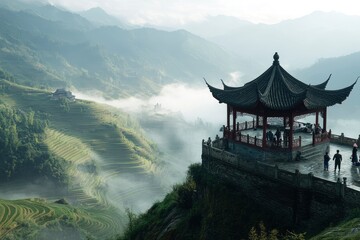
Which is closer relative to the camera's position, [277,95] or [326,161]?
[326,161]

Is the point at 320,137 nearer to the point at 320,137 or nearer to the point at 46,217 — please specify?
the point at 320,137

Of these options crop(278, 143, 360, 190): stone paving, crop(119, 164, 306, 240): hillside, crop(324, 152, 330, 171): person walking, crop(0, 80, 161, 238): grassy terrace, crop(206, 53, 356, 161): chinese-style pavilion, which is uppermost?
crop(206, 53, 356, 161): chinese-style pavilion

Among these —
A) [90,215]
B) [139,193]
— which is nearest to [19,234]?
[90,215]

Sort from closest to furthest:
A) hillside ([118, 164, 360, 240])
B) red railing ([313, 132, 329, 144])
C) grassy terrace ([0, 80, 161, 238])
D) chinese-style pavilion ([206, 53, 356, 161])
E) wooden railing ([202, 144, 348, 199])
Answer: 1. wooden railing ([202, 144, 348, 199])
2. hillside ([118, 164, 360, 240])
3. chinese-style pavilion ([206, 53, 356, 161])
4. red railing ([313, 132, 329, 144])
5. grassy terrace ([0, 80, 161, 238])

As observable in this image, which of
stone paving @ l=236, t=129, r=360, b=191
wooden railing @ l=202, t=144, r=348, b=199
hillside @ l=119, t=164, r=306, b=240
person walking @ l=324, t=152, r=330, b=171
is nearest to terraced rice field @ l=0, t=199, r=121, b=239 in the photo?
hillside @ l=119, t=164, r=306, b=240

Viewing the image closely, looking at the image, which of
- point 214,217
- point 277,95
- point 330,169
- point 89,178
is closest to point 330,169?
point 330,169

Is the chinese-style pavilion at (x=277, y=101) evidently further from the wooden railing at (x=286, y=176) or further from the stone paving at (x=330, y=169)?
the wooden railing at (x=286, y=176)

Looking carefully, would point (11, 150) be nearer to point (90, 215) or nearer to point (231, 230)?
point (90, 215)

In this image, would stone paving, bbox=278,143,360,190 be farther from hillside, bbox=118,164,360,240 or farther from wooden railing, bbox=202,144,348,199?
hillside, bbox=118,164,360,240
